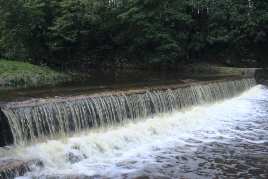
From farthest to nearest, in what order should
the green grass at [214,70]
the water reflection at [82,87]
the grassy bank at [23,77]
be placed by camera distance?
the green grass at [214,70], the grassy bank at [23,77], the water reflection at [82,87]

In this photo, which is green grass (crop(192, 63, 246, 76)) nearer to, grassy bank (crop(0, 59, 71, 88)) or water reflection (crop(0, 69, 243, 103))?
water reflection (crop(0, 69, 243, 103))

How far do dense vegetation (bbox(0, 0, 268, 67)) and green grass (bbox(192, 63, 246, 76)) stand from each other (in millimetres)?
2185

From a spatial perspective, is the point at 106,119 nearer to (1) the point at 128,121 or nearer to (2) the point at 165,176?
(1) the point at 128,121

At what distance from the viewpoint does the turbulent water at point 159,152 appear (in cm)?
501

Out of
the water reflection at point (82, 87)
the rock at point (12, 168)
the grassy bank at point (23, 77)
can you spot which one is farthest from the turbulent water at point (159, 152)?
the grassy bank at point (23, 77)

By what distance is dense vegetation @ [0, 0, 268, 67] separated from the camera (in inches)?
802

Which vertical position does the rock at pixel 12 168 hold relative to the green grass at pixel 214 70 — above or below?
below

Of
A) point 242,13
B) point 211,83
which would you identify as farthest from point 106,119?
point 242,13

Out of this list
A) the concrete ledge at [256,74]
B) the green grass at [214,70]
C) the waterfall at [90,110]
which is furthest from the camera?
the green grass at [214,70]

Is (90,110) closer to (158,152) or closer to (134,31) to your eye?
(158,152)

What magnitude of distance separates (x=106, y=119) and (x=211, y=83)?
7.23m

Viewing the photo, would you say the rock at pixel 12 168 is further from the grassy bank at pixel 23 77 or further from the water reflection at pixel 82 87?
the grassy bank at pixel 23 77

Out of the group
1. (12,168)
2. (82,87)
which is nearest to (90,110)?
(82,87)

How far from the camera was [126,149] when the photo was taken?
6.36 meters
